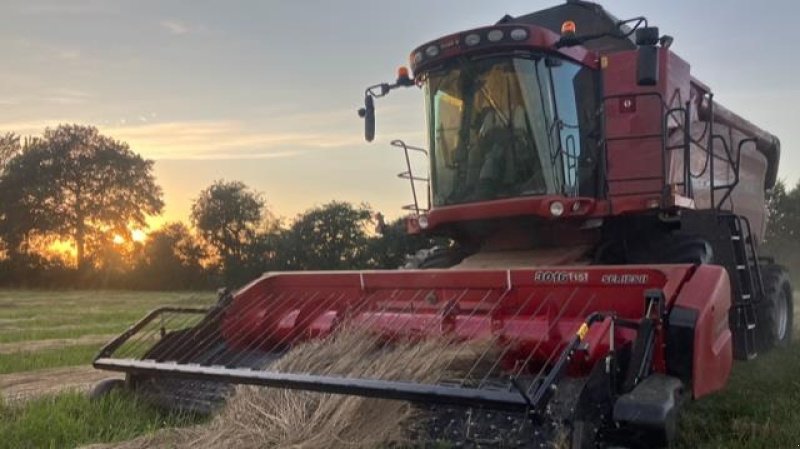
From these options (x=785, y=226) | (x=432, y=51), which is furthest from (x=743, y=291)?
(x=785, y=226)

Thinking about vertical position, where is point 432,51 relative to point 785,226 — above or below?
above

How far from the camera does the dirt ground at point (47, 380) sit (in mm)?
5302

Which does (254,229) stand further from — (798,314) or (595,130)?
(595,130)

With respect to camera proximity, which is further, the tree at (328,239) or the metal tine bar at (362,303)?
the tree at (328,239)

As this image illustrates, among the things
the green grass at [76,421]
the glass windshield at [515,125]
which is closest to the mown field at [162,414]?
the green grass at [76,421]

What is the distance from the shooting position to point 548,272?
13.0 ft

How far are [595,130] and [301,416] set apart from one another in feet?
10.7

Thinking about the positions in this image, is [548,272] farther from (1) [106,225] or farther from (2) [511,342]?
(1) [106,225]

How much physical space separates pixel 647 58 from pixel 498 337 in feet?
6.54

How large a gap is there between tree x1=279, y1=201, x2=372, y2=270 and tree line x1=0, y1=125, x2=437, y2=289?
1.15 meters

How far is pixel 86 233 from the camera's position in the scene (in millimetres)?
39875

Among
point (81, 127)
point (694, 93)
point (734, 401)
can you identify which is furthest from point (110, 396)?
point (81, 127)

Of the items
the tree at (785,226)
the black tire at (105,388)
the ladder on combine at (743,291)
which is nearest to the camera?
the black tire at (105,388)

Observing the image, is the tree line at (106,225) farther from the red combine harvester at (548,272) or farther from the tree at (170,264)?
the red combine harvester at (548,272)
